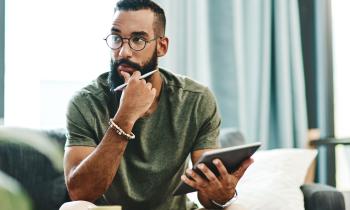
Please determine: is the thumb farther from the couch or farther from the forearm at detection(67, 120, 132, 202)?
the couch

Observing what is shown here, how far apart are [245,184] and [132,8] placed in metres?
0.85

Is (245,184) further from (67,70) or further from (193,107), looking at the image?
(67,70)

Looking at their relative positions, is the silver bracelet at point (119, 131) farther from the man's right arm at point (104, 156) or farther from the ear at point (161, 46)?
the ear at point (161, 46)

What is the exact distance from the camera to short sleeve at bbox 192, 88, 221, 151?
5.27ft

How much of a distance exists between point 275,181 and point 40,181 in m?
0.90

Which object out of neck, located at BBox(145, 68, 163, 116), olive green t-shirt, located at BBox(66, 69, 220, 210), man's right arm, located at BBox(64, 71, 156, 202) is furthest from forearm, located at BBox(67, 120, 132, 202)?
neck, located at BBox(145, 68, 163, 116)

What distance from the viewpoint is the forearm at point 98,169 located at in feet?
4.71

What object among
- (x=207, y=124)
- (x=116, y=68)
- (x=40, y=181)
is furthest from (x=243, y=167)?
(x=40, y=181)

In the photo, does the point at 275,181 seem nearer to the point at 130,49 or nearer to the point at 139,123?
the point at 139,123

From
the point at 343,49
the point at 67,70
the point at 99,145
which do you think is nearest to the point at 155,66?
the point at 99,145

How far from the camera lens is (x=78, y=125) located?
154 centimetres

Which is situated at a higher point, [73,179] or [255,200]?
[73,179]

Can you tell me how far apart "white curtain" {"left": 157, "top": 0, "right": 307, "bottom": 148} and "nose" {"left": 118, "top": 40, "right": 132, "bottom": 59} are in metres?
1.02

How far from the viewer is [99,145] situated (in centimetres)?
145
